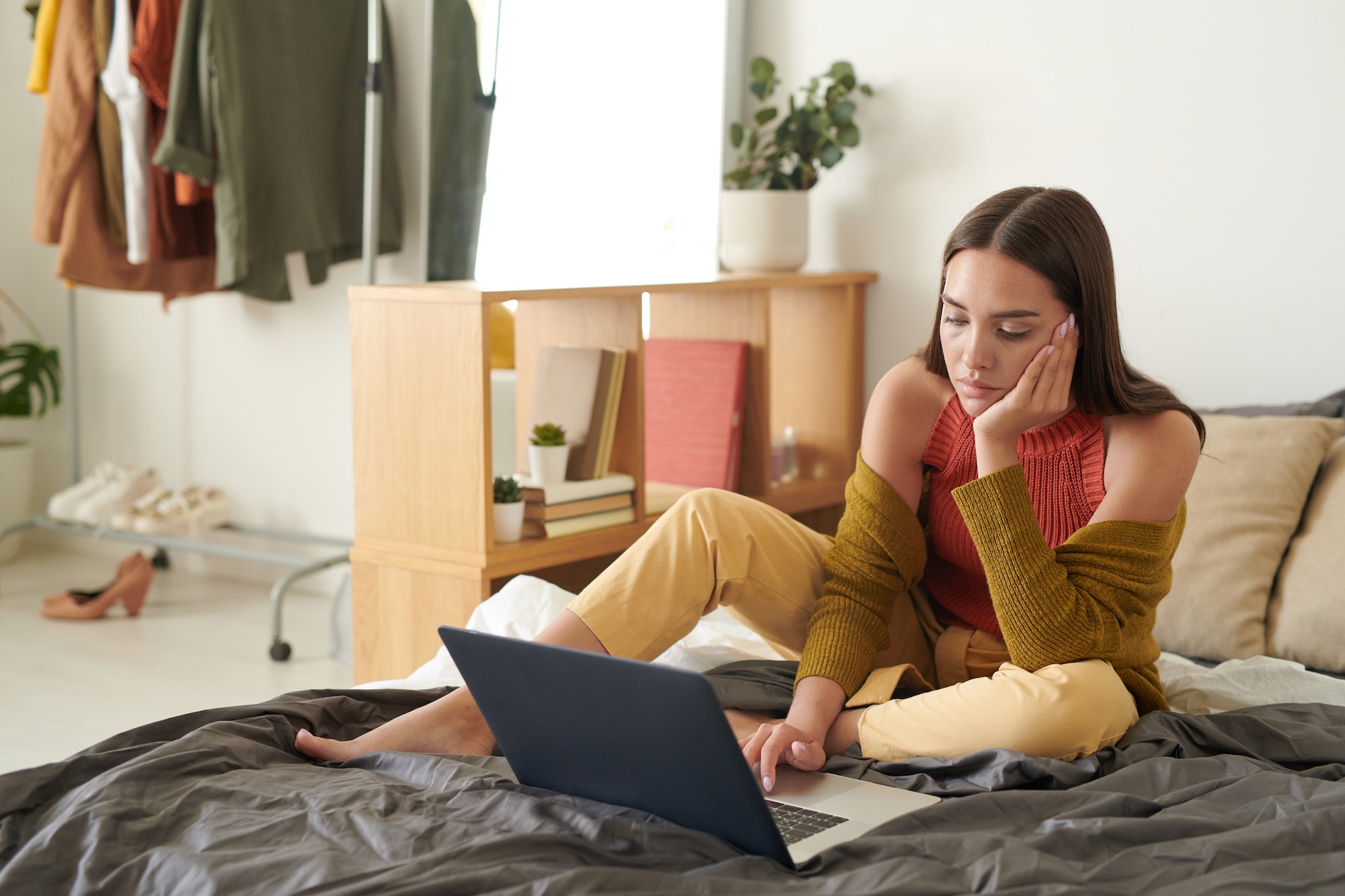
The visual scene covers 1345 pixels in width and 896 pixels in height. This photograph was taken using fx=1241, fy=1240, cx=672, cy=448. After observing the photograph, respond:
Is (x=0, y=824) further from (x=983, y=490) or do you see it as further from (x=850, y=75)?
(x=850, y=75)

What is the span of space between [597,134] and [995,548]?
1.58m

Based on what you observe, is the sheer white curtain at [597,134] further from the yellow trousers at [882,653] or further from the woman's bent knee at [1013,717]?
the woman's bent knee at [1013,717]

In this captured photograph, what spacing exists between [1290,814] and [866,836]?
37cm

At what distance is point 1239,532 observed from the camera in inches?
72.3

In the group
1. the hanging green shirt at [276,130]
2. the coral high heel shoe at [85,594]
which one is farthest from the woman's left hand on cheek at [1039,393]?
the coral high heel shoe at [85,594]

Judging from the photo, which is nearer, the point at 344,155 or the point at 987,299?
the point at 987,299

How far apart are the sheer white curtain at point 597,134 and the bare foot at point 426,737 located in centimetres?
139

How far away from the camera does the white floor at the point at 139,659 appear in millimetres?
2285

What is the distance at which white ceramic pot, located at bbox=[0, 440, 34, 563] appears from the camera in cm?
356

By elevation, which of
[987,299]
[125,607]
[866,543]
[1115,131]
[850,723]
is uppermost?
[1115,131]

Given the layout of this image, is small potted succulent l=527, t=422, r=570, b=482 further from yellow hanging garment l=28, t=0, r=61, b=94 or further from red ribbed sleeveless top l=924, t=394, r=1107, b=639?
yellow hanging garment l=28, t=0, r=61, b=94

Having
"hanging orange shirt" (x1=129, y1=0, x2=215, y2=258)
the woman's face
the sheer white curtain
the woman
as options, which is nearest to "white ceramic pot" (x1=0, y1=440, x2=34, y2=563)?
"hanging orange shirt" (x1=129, y1=0, x2=215, y2=258)

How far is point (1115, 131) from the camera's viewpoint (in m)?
2.30

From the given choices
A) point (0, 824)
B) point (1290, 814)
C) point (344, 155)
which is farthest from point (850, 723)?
point (344, 155)
